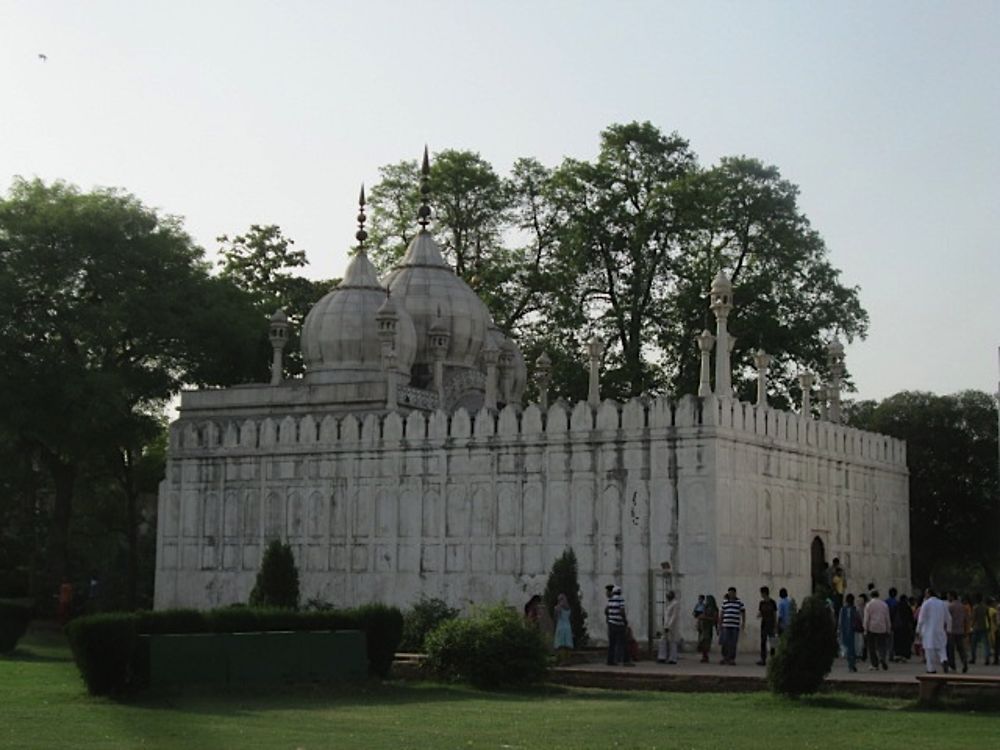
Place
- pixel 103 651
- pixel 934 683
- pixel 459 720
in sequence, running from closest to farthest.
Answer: pixel 459 720, pixel 934 683, pixel 103 651

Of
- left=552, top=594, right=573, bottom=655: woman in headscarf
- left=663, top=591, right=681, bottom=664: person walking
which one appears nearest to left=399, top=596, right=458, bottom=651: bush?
left=552, top=594, right=573, bottom=655: woman in headscarf

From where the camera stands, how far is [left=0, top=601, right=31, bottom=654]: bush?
28.2 m

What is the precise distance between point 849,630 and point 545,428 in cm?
880

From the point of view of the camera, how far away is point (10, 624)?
92.9 feet

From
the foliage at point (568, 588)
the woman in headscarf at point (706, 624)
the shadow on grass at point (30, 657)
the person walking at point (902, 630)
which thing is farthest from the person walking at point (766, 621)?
the shadow on grass at point (30, 657)

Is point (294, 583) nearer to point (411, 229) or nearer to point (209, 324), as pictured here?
point (209, 324)

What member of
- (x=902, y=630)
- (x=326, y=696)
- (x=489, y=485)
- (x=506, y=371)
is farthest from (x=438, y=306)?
(x=326, y=696)

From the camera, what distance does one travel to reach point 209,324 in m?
40.9

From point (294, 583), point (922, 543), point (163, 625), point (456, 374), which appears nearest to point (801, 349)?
point (922, 543)

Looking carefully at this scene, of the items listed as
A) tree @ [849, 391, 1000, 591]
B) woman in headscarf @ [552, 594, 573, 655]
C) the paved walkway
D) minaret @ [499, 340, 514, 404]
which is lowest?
the paved walkway

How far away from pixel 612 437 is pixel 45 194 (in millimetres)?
18239

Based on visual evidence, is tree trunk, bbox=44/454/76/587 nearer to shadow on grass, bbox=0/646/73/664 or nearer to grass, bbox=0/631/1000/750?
shadow on grass, bbox=0/646/73/664

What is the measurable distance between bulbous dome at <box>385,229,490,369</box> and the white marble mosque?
1.44 ft

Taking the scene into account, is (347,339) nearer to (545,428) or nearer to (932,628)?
(545,428)
